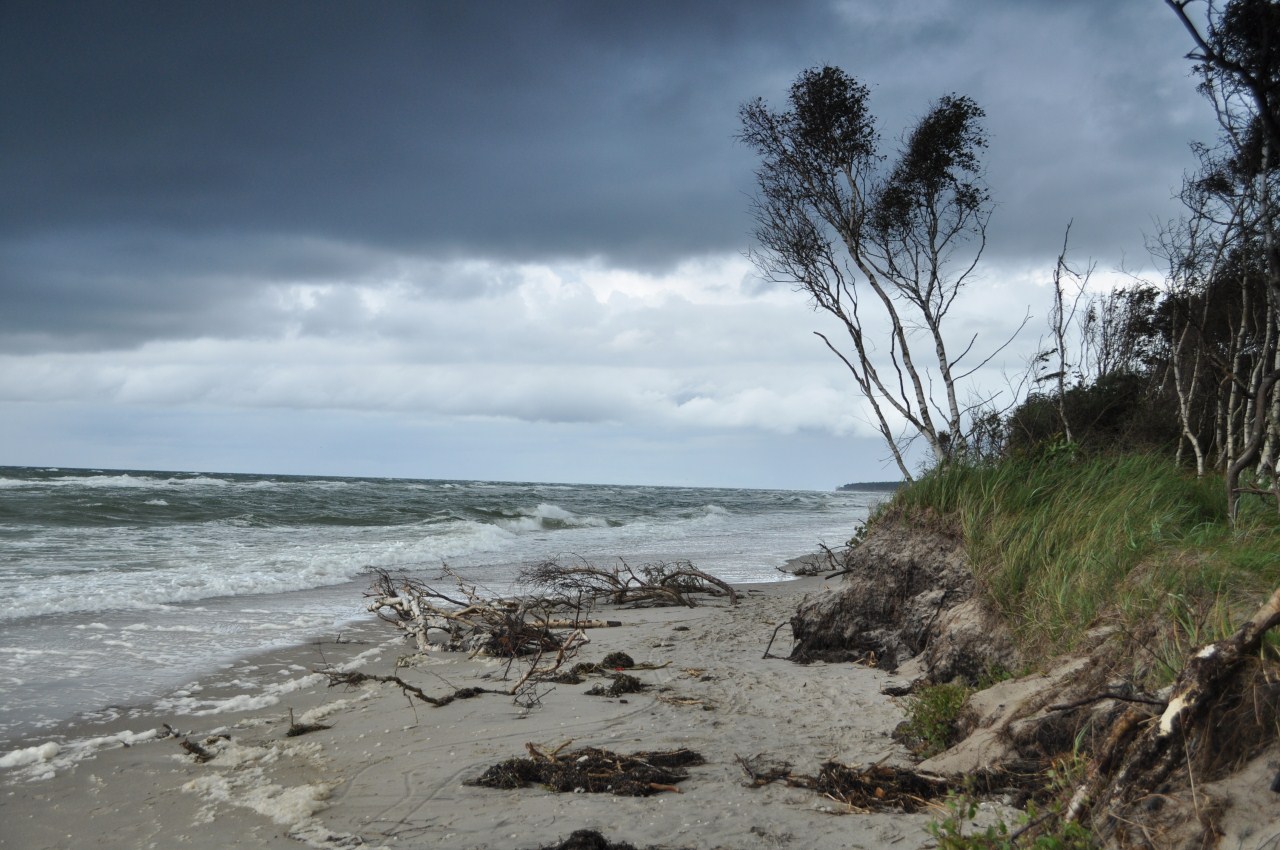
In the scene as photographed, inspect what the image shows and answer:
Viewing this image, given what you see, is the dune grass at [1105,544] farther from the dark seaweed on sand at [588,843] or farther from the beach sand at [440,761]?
the dark seaweed on sand at [588,843]

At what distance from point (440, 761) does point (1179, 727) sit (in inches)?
146

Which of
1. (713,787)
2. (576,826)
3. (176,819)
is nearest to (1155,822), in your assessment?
(713,787)

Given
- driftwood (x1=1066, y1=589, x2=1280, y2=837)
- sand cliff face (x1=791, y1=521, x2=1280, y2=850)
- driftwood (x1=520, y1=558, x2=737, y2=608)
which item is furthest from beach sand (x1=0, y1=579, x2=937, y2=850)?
driftwood (x1=520, y1=558, x2=737, y2=608)

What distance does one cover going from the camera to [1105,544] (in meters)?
4.89

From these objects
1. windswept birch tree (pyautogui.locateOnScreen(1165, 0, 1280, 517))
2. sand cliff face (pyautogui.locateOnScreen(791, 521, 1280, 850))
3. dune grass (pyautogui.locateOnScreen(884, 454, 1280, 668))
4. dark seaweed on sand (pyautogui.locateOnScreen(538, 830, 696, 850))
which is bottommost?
dark seaweed on sand (pyautogui.locateOnScreen(538, 830, 696, 850))

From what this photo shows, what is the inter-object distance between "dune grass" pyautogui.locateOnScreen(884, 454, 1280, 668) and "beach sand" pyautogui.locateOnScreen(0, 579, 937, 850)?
1.21 meters

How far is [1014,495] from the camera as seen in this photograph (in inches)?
247

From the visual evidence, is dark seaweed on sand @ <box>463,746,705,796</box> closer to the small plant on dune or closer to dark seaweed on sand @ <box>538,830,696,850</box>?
dark seaweed on sand @ <box>538,830,696,850</box>

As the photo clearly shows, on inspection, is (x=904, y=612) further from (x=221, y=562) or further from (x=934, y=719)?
(x=221, y=562)

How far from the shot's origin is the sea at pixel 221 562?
7.36m

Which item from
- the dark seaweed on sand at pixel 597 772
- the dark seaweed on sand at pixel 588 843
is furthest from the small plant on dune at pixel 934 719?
the dark seaweed on sand at pixel 588 843

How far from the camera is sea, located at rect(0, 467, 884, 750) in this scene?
7.36 m

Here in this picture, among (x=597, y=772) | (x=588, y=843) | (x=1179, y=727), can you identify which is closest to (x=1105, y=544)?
(x=1179, y=727)

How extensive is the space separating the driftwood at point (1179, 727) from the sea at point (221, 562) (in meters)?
6.22
